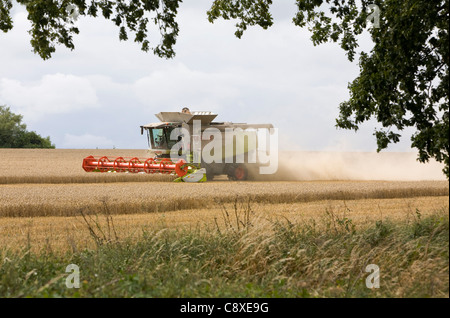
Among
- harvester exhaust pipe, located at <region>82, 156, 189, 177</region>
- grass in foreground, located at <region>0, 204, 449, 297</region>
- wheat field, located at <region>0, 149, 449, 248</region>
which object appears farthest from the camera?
harvester exhaust pipe, located at <region>82, 156, 189, 177</region>

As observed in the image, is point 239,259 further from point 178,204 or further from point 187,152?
point 187,152

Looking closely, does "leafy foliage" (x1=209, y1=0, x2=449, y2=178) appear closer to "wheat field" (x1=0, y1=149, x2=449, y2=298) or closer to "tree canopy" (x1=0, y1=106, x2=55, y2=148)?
"wheat field" (x1=0, y1=149, x2=449, y2=298)

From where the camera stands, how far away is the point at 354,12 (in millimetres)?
10516

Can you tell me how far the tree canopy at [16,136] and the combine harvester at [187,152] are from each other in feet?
116

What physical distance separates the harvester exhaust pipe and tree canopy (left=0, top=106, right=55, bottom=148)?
115ft

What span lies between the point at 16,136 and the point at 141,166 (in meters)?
40.3

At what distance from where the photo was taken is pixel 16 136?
57.1 m

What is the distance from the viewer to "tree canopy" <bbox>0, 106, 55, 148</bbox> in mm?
56188

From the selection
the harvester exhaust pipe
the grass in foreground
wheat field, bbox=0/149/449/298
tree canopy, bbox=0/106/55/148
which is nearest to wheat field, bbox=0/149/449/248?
wheat field, bbox=0/149/449/298

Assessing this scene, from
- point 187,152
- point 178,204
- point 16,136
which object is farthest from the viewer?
point 16,136

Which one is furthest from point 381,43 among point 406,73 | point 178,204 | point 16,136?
point 16,136

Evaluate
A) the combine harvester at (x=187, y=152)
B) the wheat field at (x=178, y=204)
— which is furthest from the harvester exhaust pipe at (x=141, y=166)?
the wheat field at (x=178, y=204)

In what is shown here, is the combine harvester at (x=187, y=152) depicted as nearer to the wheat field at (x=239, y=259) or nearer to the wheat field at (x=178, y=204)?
the wheat field at (x=178, y=204)
